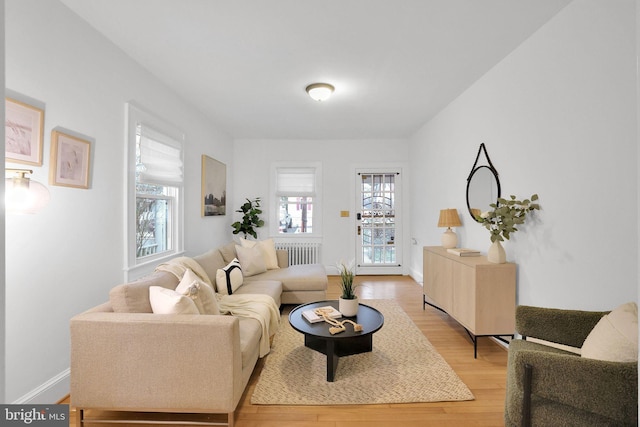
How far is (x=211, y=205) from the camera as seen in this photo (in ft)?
15.5

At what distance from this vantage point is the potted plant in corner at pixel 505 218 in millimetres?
2521

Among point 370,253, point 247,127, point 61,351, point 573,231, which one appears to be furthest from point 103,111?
point 370,253

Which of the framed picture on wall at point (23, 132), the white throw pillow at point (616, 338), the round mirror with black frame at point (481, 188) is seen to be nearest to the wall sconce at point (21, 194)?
the framed picture on wall at point (23, 132)

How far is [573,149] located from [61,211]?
3.55 meters

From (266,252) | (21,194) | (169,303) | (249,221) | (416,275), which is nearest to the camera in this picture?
(21,194)

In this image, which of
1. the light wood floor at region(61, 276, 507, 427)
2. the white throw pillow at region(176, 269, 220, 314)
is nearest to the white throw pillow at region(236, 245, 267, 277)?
the light wood floor at region(61, 276, 507, 427)

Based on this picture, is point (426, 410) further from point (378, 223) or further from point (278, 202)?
point (278, 202)

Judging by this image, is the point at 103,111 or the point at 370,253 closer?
the point at 103,111

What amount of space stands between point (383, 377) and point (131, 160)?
113 inches

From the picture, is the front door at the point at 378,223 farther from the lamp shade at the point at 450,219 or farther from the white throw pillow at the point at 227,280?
the white throw pillow at the point at 227,280

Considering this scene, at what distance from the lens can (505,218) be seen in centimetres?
260

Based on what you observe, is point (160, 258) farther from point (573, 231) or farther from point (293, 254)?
point (573, 231)

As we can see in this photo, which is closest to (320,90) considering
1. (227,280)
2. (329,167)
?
(227,280)

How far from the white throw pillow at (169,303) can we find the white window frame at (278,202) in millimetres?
3955
